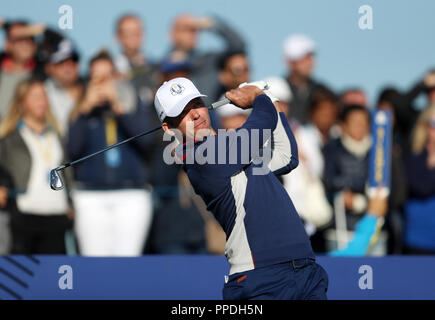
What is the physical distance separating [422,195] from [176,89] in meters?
3.94

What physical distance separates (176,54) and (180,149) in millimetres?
3590

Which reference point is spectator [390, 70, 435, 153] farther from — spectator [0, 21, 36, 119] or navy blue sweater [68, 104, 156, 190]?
spectator [0, 21, 36, 119]

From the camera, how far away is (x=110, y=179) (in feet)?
24.9

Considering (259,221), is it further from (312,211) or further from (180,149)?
(312,211)

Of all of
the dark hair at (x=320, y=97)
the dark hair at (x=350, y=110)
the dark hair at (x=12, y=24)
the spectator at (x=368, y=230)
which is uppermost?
the dark hair at (x=12, y=24)

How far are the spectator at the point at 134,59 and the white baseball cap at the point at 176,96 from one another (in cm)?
334

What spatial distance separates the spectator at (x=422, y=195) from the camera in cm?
768

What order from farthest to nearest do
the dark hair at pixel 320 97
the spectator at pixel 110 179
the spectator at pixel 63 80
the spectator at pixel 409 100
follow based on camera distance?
the spectator at pixel 409 100 < the dark hair at pixel 320 97 < the spectator at pixel 63 80 < the spectator at pixel 110 179

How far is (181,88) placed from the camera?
4.49 meters

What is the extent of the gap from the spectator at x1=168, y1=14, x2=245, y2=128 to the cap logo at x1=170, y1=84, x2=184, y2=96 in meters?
3.44

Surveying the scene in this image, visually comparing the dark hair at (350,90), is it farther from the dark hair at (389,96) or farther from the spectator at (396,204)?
the spectator at (396,204)

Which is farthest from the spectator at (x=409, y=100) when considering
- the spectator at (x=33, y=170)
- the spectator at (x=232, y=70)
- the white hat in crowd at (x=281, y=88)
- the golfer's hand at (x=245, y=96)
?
the golfer's hand at (x=245, y=96)

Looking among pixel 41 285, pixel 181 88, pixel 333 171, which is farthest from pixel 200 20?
pixel 181 88

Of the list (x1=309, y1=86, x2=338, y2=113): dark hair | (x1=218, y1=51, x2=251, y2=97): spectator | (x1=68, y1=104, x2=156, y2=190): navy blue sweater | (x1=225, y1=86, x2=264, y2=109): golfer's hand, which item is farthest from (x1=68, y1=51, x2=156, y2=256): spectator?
(x1=225, y1=86, x2=264, y2=109): golfer's hand
